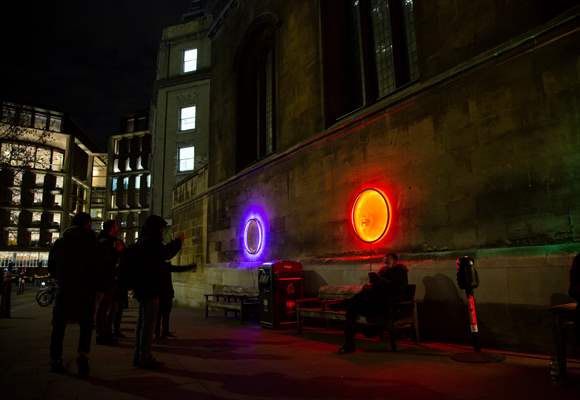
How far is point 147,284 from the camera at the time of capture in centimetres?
553

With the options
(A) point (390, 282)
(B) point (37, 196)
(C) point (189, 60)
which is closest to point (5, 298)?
(A) point (390, 282)

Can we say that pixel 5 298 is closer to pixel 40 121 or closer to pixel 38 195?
pixel 38 195

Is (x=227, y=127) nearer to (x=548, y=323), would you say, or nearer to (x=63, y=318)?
(x=63, y=318)

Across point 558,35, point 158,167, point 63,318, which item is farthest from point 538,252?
point 158,167

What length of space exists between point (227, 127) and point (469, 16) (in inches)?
418

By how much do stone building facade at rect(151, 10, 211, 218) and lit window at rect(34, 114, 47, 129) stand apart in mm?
41285

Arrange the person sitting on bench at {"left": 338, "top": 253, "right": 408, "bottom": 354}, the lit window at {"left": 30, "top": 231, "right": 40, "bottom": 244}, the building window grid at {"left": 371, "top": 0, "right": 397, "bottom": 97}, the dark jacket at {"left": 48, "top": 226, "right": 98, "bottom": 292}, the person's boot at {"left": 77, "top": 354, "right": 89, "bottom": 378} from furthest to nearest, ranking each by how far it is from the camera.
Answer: the lit window at {"left": 30, "top": 231, "right": 40, "bottom": 244} < the building window grid at {"left": 371, "top": 0, "right": 397, "bottom": 97} < the person sitting on bench at {"left": 338, "top": 253, "right": 408, "bottom": 354} < the dark jacket at {"left": 48, "top": 226, "right": 98, "bottom": 292} < the person's boot at {"left": 77, "top": 354, "right": 89, "bottom": 378}

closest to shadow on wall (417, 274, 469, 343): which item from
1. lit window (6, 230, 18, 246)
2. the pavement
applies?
the pavement

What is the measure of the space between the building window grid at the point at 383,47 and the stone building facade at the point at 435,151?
37 mm

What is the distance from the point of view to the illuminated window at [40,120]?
60219 mm

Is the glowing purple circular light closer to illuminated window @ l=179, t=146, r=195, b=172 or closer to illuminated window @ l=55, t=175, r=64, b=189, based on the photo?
illuminated window @ l=179, t=146, r=195, b=172

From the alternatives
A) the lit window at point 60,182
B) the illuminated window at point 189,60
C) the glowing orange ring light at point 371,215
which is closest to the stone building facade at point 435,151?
the glowing orange ring light at point 371,215

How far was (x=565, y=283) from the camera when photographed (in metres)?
5.58

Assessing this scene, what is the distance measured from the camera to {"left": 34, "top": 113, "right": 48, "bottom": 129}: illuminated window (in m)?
60.2
